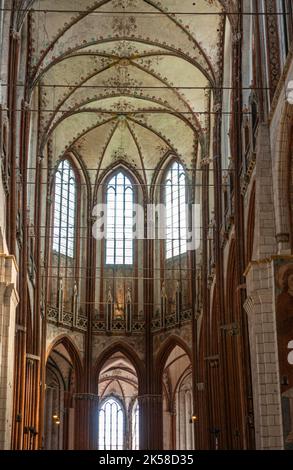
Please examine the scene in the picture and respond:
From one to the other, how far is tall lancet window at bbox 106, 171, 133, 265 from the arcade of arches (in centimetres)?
8

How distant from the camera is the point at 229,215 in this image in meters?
31.4

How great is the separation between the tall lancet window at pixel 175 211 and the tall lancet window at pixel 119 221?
2128mm

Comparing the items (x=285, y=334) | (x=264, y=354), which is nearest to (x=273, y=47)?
(x=264, y=354)

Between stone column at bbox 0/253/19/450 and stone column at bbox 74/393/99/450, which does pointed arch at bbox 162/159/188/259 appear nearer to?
stone column at bbox 74/393/99/450

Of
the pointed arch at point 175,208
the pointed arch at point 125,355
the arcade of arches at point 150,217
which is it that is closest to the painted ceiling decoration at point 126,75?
the arcade of arches at point 150,217

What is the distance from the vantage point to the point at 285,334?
1934cm

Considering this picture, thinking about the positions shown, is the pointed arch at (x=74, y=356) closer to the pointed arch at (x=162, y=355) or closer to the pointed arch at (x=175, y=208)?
the pointed arch at (x=162, y=355)

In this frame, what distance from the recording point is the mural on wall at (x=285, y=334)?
1898 centimetres

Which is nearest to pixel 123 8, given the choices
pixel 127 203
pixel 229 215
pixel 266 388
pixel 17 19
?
pixel 17 19

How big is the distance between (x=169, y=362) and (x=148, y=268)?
5844 mm

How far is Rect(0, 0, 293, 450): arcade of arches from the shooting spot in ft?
75.5

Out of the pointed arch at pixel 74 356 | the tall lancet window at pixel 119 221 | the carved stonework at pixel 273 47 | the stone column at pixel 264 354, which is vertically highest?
the tall lancet window at pixel 119 221

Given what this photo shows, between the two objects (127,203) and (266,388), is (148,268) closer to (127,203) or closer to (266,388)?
(127,203)

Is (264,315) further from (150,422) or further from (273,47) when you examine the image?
(150,422)
